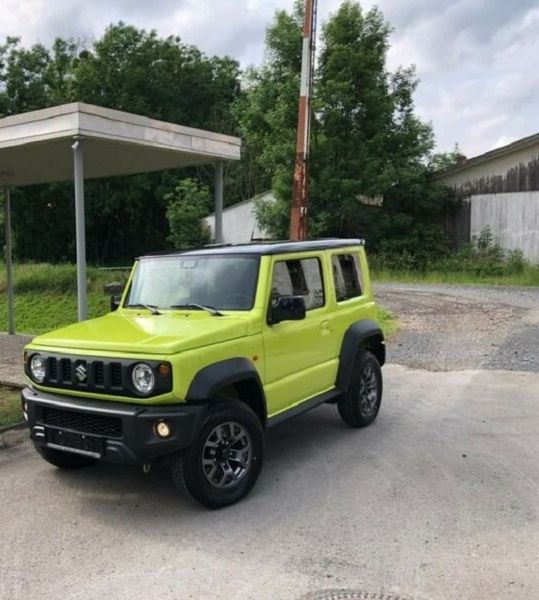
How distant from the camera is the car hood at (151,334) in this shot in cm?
429

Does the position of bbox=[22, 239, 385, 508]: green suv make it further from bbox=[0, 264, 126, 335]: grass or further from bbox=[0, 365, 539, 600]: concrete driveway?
bbox=[0, 264, 126, 335]: grass

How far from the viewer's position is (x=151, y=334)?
4.51 m

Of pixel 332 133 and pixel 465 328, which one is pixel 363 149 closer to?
pixel 332 133

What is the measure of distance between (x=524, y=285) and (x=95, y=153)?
48.7 feet

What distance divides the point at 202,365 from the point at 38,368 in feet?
4.36

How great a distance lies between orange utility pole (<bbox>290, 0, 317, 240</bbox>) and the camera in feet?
43.2

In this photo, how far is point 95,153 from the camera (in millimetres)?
9852

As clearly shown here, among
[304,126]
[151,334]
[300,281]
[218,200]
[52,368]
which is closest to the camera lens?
[151,334]

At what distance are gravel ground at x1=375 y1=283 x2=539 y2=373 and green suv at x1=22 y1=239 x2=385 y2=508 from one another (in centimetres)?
400

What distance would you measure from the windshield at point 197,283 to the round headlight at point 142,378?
1.00 metres

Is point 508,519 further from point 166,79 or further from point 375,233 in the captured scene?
point 166,79

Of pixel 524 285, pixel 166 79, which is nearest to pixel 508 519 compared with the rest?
pixel 524 285

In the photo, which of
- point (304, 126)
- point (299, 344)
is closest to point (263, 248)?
point (299, 344)

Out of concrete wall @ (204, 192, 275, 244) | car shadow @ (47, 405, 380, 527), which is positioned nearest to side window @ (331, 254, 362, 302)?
car shadow @ (47, 405, 380, 527)
